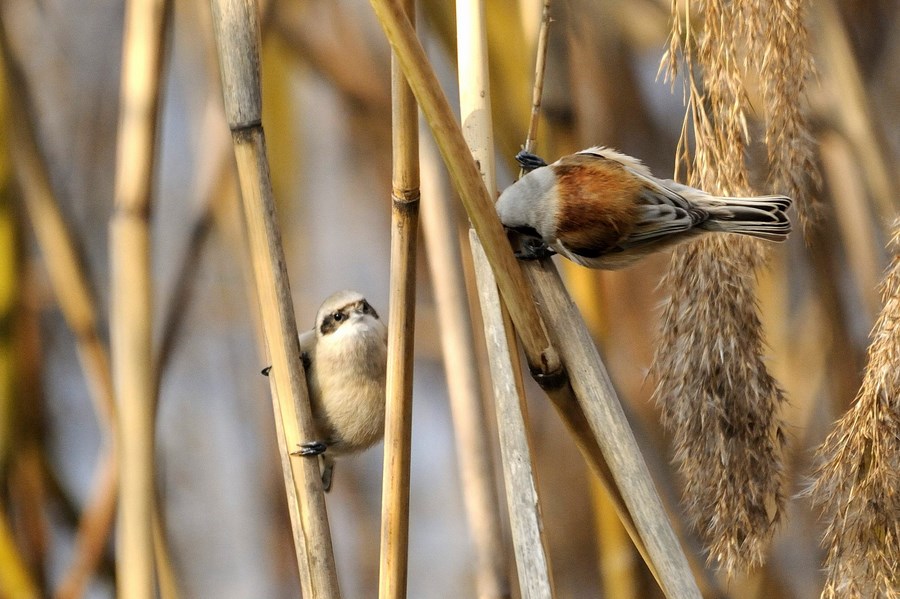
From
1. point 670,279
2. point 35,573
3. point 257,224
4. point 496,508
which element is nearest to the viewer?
point 257,224

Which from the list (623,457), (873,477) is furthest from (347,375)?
(873,477)

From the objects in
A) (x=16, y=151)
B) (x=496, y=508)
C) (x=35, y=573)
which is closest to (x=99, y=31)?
(x=16, y=151)

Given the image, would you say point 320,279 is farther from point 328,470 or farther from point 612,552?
A: point 612,552

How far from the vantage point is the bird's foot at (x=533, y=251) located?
69 cm

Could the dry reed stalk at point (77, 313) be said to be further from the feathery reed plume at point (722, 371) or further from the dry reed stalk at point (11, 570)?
the feathery reed plume at point (722, 371)

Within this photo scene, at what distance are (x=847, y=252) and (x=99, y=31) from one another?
1287 mm

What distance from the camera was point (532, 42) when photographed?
123cm

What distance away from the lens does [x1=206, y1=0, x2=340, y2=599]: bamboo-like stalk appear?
59 centimetres

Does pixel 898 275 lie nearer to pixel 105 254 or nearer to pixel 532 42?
pixel 532 42

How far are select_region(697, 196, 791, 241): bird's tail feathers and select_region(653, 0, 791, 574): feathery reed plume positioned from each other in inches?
2.9

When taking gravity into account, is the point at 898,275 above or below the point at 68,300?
below

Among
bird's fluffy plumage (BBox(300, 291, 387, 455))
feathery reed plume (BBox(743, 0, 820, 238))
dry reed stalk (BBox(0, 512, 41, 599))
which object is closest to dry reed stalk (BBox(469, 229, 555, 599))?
bird's fluffy plumage (BBox(300, 291, 387, 455))

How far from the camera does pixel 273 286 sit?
62 cm

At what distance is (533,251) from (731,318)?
0.83 ft
